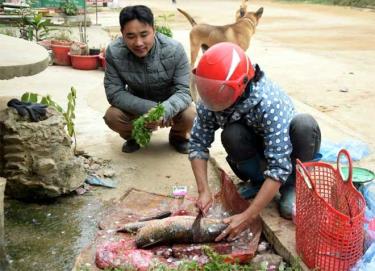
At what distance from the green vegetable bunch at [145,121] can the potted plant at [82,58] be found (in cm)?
454

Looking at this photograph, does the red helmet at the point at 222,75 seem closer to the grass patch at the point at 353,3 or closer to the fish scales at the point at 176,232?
the fish scales at the point at 176,232

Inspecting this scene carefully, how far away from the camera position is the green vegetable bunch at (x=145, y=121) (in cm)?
384

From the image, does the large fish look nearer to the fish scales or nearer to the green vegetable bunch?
the fish scales

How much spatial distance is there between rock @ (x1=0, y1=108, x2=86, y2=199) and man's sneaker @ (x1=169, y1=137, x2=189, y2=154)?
1.16 m

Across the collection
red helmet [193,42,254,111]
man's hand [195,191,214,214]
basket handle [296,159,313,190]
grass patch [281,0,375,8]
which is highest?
red helmet [193,42,254,111]

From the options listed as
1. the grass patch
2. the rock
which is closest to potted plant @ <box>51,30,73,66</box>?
the rock

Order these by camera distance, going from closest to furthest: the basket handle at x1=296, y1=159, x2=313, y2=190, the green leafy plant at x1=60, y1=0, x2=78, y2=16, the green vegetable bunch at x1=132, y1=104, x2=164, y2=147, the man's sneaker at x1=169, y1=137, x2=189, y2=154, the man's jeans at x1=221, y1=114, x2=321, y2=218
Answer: the basket handle at x1=296, y1=159, x2=313, y2=190 < the man's jeans at x1=221, y1=114, x2=321, y2=218 < the green vegetable bunch at x1=132, y1=104, x2=164, y2=147 < the man's sneaker at x1=169, y1=137, x2=189, y2=154 < the green leafy plant at x1=60, y1=0, x2=78, y2=16

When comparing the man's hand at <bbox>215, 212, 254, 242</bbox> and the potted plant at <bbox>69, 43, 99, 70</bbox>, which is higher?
the man's hand at <bbox>215, 212, 254, 242</bbox>

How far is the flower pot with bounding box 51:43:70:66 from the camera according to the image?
8531 mm

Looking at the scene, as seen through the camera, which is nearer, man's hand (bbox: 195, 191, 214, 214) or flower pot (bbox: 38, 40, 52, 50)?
man's hand (bbox: 195, 191, 214, 214)

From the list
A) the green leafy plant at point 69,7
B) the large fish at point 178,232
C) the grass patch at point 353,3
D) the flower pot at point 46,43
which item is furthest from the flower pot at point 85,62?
the grass patch at point 353,3

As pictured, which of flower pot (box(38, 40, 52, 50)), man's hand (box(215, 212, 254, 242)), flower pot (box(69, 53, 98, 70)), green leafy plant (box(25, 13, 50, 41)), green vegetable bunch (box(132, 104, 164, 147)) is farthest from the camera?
green leafy plant (box(25, 13, 50, 41))

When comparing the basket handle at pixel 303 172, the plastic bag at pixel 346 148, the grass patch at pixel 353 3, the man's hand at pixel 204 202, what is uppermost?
the basket handle at pixel 303 172

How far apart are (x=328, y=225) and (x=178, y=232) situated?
844 mm
